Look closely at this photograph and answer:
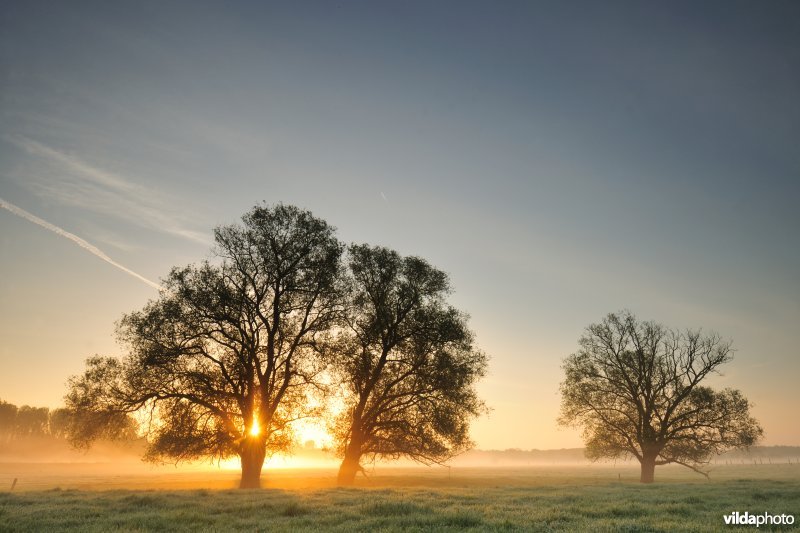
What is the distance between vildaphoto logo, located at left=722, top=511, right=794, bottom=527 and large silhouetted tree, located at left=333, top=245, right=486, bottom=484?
17179mm

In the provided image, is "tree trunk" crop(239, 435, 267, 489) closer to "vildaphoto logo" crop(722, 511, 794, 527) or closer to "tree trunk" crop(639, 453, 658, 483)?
"vildaphoto logo" crop(722, 511, 794, 527)

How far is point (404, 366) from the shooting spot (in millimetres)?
31484

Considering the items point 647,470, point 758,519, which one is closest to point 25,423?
point 647,470

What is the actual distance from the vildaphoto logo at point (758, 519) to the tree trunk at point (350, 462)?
2254cm

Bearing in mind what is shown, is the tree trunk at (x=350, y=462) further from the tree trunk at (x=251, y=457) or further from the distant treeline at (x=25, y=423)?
the distant treeline at (x=25, y=423)

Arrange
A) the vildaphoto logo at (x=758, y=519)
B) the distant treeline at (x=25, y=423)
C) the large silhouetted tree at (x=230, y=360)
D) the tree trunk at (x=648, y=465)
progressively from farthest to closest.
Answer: the distant treeline at (x=25, y=423) → the tree trunk at (x=648, y=465) → the large silhouetted tree at (x=230, y=360) → the vildaphoto logo at (x=758, y=519)

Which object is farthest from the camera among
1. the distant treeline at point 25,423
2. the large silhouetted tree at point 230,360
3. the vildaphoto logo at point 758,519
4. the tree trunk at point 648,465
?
the distant treeline at point 25,423

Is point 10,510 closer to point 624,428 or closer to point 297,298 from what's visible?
point 297,298

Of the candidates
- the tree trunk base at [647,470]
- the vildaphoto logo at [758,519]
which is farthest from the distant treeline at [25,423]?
the vildaphoto logo at [758,519]

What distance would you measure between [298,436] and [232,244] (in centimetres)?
1321

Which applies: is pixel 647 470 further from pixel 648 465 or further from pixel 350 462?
pixel 350 462

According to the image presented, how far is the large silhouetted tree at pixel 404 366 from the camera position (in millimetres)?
30156

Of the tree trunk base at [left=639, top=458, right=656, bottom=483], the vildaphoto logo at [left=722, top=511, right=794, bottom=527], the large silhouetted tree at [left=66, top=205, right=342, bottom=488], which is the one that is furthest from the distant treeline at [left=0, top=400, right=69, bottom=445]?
the vildaphoto logo at [left=722, top=511, right=794, bottom=527]

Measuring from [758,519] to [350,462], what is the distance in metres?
24.3
